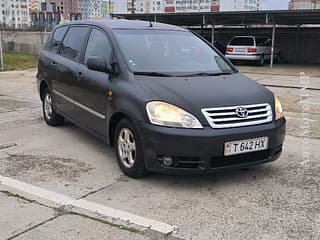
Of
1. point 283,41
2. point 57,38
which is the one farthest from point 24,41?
point 57,38

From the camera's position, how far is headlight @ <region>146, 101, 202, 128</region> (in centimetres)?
406

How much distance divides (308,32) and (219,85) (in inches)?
944

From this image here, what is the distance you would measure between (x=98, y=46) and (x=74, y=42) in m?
0.89

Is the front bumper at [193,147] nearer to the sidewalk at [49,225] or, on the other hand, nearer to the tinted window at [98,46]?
the sidewalk at [49,225]

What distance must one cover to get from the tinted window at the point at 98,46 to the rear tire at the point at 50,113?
1.63 m

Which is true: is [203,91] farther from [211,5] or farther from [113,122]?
[211,5]

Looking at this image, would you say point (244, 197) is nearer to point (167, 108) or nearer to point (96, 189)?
point (167, 108)

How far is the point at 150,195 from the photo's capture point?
414 cm

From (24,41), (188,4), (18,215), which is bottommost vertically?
(18,215)

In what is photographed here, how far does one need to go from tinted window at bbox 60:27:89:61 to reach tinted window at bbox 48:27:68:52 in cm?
22

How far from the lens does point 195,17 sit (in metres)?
26.0

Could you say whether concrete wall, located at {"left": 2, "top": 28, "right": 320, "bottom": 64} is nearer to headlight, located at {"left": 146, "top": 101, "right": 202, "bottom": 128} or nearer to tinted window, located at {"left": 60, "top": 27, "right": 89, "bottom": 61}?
tinted window, located at {"left": 60, "top": 27, "right": 89, "bottom": 61}

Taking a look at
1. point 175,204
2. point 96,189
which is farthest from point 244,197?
point 96,189

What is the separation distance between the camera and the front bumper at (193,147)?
13.2ft
